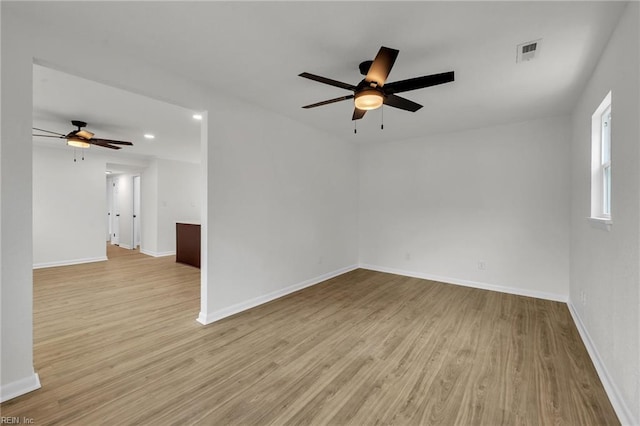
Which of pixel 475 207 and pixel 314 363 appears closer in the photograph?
pixel 314 363

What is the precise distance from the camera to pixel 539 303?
3.64 metres

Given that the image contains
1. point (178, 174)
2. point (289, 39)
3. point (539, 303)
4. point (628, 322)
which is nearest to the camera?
point (628, 322)

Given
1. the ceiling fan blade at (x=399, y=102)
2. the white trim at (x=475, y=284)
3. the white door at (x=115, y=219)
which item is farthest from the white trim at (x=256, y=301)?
the white door at (x=115, y=219)

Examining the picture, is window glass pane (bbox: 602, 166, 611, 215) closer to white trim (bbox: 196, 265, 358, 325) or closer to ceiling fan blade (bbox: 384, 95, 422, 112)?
ceiling fan blade (bbox: 384, 95, 422, 112)

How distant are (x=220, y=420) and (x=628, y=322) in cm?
246

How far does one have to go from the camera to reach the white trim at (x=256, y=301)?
9.76ft

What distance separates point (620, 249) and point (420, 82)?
5.58 feet

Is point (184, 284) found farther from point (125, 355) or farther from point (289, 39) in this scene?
point (289, 39)

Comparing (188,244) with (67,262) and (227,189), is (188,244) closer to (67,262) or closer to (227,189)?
Result: (67,262)

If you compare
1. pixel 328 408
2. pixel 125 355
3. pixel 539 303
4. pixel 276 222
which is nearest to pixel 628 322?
pixel 328 408

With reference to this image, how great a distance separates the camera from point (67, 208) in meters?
5.89

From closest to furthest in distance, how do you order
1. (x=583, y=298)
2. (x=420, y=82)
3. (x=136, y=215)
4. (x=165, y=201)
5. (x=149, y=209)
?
1. (x=420, y=82)
2. (x=583, y=298)
3. (x=165, y=201)
4. (x=149, y=209)
5. (x=136, y=215)

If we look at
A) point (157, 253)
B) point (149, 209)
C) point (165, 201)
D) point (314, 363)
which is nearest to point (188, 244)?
point (157, 253)

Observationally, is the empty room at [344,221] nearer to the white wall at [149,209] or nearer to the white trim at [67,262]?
the white trim at [67,262]
